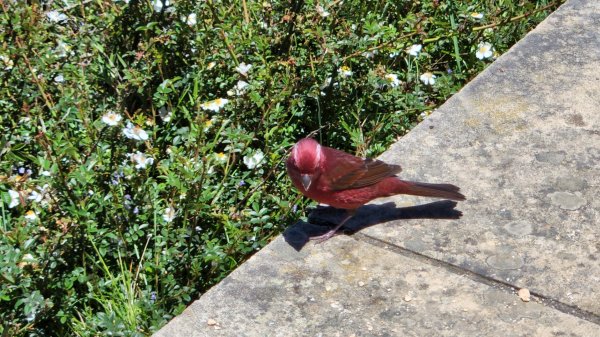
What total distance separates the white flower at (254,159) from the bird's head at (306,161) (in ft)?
1.62

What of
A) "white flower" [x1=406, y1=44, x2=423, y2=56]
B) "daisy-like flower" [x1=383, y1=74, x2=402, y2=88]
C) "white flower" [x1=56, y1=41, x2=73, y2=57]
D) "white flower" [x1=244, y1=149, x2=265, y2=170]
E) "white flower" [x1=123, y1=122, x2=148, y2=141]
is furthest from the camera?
"white flower" [x1=406, y1=44, x2=423, y2=56]

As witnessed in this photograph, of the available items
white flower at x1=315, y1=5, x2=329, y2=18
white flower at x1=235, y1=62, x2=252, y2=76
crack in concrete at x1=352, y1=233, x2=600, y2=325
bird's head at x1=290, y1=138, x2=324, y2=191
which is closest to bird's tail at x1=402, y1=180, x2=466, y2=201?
crack in concrete at x1=352, y1=233, x2=600, y2=325

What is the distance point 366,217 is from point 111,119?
1119 millimetres

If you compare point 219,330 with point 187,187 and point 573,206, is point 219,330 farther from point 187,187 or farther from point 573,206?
point 573,206

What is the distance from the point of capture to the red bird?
11.9ft

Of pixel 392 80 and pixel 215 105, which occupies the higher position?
pixel 215 105

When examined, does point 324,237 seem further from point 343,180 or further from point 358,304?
point 358,304

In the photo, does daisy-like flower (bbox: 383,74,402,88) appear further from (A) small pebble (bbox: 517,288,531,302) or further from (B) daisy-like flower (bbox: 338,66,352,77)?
(A) small pebble (bbox: 517,288,531,302)

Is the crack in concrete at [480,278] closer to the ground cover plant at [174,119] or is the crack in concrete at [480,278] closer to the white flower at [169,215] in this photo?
the ground cover plant at [174,119]

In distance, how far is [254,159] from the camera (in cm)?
413

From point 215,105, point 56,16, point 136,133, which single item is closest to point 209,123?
point 215,105

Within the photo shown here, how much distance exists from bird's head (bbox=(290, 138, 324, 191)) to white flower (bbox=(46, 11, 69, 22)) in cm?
188

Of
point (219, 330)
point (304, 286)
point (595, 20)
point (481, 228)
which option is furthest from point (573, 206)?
point (595, 20)

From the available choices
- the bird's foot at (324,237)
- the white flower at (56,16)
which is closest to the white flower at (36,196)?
the bird's foot at (324,237)
